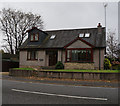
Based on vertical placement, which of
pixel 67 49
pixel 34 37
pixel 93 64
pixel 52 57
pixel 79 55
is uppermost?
pixel 34 37

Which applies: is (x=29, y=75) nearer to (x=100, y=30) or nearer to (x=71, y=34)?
(x=71, y=34)

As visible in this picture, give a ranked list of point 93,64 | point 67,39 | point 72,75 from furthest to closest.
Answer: point 67,39 < point 93,64 < point 72,75

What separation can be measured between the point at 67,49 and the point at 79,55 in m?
2.07

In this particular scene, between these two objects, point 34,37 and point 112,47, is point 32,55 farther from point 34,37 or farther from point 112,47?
point 112,47

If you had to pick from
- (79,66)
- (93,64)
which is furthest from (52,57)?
(93,64)

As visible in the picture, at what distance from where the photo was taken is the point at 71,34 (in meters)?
22.0

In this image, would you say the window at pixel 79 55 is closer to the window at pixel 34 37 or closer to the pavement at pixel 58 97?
the window at pixel 34 37

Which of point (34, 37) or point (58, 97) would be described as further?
point (34, 37)

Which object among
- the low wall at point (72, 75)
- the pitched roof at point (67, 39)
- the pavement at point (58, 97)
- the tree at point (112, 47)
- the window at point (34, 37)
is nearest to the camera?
the pavement at point (58, 97)

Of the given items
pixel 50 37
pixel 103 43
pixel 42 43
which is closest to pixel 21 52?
pixel 42 43

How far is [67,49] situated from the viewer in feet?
60.8

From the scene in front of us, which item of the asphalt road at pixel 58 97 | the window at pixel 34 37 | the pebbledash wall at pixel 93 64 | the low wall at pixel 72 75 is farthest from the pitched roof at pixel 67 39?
the asphalt road at pixel 58 97

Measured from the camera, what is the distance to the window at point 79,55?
58.2 feet

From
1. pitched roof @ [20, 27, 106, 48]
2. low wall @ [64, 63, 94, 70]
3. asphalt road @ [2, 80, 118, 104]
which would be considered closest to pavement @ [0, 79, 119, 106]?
asphalt road @ [2, 80, 118, 104]
